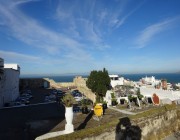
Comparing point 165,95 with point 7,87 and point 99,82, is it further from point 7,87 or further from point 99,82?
point 7,87

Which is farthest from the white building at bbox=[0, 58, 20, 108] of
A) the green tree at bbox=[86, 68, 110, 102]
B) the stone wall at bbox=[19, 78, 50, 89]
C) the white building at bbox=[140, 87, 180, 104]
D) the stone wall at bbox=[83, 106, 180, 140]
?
the stone wall at bbox=[83, 106, 180, 140]

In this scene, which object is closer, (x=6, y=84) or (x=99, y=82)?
(x=6, y=84)

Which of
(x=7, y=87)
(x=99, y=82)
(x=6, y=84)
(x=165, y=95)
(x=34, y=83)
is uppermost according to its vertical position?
(x=34, y=83)

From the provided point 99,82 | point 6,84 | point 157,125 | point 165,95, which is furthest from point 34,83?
point 157,125

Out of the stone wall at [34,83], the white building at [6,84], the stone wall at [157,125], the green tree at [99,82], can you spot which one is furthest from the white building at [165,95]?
the stone wall at [34,83]

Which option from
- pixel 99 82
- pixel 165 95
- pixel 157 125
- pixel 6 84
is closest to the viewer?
pixel 157 125

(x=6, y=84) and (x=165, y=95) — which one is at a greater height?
(x=6, y=84)

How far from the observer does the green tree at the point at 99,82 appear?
49.2 meters

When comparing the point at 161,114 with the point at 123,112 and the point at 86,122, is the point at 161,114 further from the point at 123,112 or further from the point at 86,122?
the point at 123,112

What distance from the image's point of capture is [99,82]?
5081 cm

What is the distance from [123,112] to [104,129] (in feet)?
62.4

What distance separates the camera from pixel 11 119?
29.3 m

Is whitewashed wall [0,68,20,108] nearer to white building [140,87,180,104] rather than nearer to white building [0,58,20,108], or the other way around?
white building [0,58,20,108]

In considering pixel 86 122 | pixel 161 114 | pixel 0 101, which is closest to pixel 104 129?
pixel 161 114
